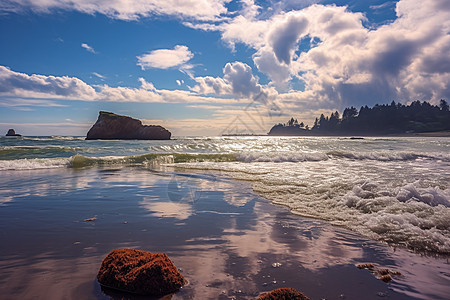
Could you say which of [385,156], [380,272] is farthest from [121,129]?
[380,272]

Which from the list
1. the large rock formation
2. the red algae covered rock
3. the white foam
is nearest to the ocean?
the red algae covered rock

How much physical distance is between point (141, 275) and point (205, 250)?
3.91 ft

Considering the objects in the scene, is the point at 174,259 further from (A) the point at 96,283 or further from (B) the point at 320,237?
(B) the point at 320,237

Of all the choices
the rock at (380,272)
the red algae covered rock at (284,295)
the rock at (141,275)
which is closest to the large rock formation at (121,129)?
the rock at (141,275)

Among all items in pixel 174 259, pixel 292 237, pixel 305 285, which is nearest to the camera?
pixel 305 285

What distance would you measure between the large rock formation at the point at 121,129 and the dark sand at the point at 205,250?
76.6m

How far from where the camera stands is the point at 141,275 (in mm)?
2510

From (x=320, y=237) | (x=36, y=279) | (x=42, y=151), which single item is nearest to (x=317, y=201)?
(x=320, y=237)

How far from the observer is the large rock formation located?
251 ft

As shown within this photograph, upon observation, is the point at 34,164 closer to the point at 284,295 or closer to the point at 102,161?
the point at 102,161

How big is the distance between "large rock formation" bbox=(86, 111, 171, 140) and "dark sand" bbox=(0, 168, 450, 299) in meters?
76.6

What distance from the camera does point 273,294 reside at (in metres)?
2.22

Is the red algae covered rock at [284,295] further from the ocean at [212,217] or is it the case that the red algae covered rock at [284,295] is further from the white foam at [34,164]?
the white foam at [34,164]

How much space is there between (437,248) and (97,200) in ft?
23.0
